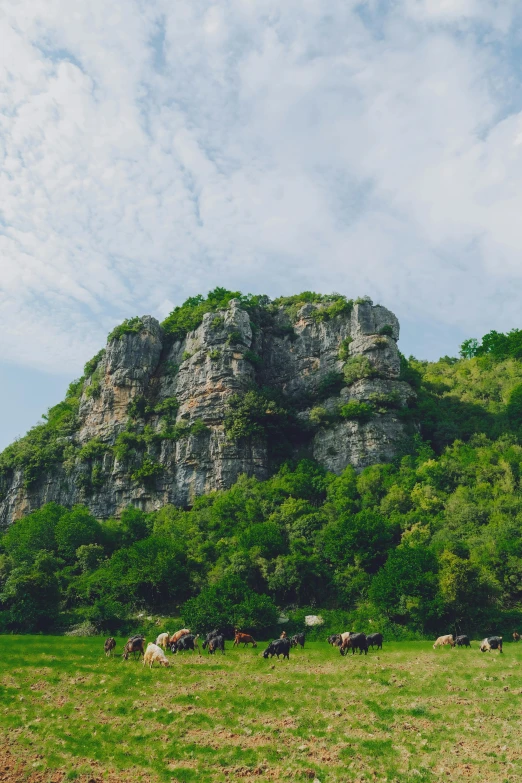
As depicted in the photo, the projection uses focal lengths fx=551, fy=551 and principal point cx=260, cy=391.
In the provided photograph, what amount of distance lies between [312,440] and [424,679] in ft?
205

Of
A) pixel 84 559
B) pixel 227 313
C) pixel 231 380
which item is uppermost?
pixel 227 313

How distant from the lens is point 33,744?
14078 mm

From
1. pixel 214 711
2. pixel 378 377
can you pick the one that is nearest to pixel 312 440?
pixel 378 377

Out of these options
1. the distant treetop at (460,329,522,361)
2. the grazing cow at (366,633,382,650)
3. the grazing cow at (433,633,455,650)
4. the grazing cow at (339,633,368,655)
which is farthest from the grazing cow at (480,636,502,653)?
the distant treetop at (460,329,522,361)

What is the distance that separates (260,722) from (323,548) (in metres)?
43.7

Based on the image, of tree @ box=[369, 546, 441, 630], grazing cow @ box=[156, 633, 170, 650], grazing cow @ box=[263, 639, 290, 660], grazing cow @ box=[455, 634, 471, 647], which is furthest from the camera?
tree @ box=[369, 546, 441, 630]

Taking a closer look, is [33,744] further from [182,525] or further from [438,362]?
[438,362]

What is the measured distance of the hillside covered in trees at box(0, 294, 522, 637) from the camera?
45156 millimetres

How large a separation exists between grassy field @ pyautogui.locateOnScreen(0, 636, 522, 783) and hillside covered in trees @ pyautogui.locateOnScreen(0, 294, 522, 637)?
2032cm

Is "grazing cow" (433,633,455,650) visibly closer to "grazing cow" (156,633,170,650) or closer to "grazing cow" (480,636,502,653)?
"grazing cow" (480,636,502,653)

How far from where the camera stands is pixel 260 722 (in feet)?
52.4

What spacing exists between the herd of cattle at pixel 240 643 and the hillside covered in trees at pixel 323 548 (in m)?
7.07

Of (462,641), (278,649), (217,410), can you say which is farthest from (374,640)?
(217,410)

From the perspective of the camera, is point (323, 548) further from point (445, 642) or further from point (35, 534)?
point (35, 534)
